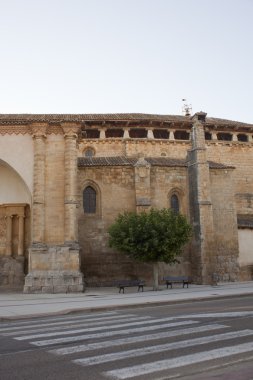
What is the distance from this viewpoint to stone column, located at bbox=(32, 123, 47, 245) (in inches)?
791

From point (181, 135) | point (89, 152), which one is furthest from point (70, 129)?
point (181, 135)

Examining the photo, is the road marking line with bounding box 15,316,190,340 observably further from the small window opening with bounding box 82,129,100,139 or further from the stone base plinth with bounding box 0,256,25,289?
the small window opening with bounding box 82,129,100,139

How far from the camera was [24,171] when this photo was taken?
21094 millimetres

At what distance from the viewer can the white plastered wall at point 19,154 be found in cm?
2105

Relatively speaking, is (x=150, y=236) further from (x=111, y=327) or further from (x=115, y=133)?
(x=115, y=133)

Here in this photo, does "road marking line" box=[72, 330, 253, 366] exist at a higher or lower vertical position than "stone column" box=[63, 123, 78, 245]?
lower

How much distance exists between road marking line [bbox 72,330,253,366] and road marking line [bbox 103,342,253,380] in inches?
22.1

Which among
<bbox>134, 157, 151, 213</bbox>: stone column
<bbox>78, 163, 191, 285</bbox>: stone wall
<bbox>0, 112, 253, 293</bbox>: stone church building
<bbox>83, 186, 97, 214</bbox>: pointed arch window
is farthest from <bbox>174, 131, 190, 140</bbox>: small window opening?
<bbox>83, 186, 97, 214</bbox>: pointed arch window

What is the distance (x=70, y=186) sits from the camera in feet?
68.1

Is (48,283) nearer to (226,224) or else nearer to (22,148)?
(22,148)

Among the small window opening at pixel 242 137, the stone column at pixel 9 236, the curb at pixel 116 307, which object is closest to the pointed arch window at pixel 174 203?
the curb at pixel 116 307

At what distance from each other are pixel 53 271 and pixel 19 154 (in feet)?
21.4

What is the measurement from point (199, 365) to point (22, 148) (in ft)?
57.7

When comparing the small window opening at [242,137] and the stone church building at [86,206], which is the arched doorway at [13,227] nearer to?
the stone church building at [86,206]
